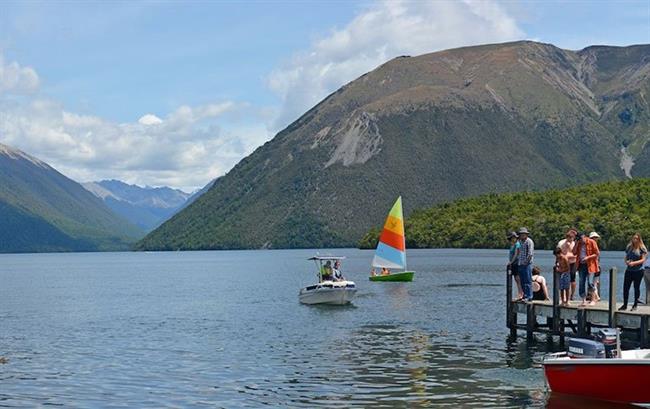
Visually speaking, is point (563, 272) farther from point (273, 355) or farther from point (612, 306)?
point (273, 355)

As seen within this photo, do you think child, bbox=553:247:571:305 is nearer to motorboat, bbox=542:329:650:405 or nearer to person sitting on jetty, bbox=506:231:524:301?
person sitting on jetty, bbox=506:231:524:301

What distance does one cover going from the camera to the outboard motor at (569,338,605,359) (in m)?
28.3

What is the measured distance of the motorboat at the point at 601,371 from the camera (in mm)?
27594

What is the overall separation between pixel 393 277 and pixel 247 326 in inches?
1832

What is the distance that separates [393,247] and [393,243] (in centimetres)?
60

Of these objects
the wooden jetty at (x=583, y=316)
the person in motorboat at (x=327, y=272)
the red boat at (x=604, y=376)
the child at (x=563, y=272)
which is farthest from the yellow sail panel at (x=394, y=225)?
the red boat at (x=604, y=376)

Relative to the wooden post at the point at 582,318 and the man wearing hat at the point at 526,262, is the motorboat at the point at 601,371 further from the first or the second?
the man wearing hat at the point at 526,262

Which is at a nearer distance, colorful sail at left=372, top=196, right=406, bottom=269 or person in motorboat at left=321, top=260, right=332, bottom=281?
person in motorboat at left=321, top=260, right=332, bottom=281

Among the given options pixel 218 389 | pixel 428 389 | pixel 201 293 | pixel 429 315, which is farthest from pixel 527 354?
pixel 201 293

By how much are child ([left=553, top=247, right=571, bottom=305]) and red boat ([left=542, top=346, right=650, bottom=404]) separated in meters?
9.50

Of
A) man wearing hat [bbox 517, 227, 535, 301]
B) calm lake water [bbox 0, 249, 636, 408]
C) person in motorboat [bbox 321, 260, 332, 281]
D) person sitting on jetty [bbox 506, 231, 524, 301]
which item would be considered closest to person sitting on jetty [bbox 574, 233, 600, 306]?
man wearing hat [bbox 517, 227, 535, 301]

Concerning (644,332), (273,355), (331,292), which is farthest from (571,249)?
(331,292)

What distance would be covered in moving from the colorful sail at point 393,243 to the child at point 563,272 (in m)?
59.7

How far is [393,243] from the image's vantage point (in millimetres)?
102688
